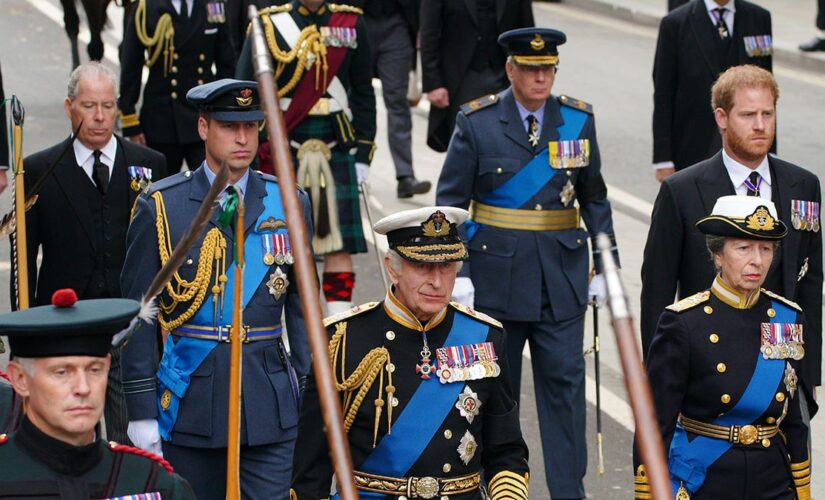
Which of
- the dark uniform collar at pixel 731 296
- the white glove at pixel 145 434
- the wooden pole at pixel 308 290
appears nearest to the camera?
the wooden pole at pixel 308 290

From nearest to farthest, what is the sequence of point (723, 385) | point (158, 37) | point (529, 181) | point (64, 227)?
1. point (723, 385)
2. point (64, 227)
3. point (529, 181)
4. point (158, 37)

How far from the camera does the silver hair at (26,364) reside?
455 cm

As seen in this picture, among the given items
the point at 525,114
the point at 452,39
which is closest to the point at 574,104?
the point at 525,114

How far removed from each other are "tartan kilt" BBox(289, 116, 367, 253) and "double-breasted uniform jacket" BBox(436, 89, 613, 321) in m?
1.97

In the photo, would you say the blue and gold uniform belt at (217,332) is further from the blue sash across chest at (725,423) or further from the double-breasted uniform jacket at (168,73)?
the double-breasted uniform jacket at (168,73)

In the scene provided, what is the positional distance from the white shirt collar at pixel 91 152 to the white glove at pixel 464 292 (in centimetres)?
166

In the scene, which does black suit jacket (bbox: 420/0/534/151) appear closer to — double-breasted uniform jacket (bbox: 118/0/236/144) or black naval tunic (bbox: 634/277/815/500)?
double-breasted uniform jacket (bbox: 118/0/236/144)

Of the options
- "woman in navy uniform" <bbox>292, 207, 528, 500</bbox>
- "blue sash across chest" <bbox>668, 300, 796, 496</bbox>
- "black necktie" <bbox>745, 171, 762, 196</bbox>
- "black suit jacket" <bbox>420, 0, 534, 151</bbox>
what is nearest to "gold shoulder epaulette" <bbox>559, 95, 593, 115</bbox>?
"black necktie" <bbox>745, 171, 762, 196</bbox>

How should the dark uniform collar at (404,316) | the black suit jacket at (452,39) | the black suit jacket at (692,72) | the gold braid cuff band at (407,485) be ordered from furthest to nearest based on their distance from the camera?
the black suit jacket at (452,39)
the black suit jacket at (692,72)
the dark uniform collar at (404,316)
the gold braid cuff band at (407,485)

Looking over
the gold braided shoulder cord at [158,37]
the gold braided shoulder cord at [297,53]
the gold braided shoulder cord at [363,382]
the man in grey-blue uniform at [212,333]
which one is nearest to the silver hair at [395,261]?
the gold braided shoulder cord at [363,382]

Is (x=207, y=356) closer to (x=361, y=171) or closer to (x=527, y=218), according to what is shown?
(x=527, y=218)

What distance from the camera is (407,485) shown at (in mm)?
5926

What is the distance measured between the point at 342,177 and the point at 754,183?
142 inches

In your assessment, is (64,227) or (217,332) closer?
(217,332)
